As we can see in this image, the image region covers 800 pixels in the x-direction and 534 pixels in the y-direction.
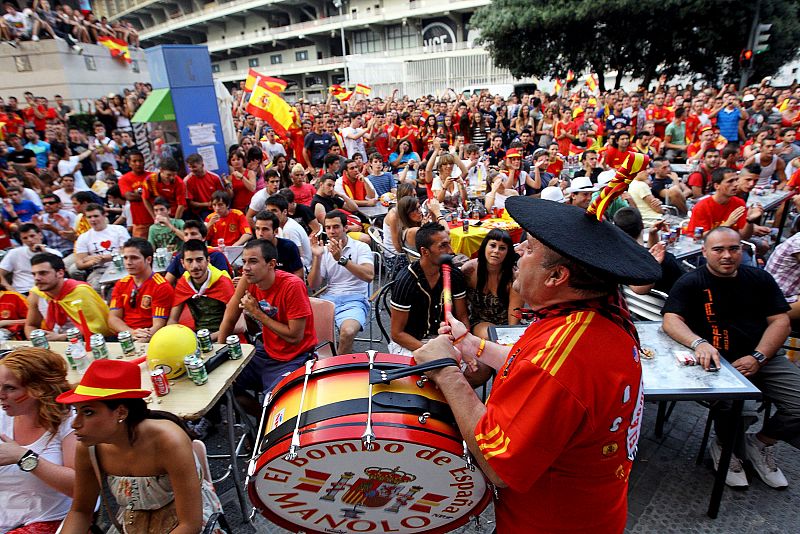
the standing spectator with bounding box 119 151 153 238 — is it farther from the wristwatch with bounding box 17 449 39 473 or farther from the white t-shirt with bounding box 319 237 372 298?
the wristwatch with bounding box 17 449 39 473

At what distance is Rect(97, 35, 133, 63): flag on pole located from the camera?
23.4m

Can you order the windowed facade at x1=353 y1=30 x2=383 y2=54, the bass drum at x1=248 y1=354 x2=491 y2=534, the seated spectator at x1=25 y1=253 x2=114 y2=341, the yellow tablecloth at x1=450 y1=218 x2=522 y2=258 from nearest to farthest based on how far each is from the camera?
the bass drum at x1=248 y1=354 x2=491 y2=534, the seated spectator at x1=25 y1=253 x2=114 y2=341, the yellow tablecloth at x1=450 y1=218 x2=522 y2=258, the windowed facade at x1=353 y1=30 x2=383 y2=54

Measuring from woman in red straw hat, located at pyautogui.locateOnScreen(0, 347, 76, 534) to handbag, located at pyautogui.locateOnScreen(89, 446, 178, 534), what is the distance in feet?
1.17

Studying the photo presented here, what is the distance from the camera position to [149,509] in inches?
88.8

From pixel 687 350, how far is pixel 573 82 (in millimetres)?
29240

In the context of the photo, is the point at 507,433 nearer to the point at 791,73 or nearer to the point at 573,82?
the point at 573,82

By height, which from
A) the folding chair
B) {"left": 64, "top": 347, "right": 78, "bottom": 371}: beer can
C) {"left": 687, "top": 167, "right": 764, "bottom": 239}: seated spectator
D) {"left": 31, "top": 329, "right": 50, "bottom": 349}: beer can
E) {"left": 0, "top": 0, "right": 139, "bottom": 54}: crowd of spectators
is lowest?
the folding chair

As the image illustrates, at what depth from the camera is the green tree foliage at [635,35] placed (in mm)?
22094

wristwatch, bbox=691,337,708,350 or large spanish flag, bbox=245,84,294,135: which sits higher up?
large spanish flag, bbox=245,84,294,135

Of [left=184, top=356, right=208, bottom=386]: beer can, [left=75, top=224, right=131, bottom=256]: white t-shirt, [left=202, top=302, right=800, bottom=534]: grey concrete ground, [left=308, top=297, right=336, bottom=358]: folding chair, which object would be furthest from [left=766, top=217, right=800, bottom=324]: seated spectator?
[left=75, top=224, right=131, bottom=256]: white t-shirt

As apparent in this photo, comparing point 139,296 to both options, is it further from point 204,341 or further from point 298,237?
point 298,237

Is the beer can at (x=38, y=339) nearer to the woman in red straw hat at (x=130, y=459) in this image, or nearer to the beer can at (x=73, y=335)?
the beer can at (x=73, y=335)

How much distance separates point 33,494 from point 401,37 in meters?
54.8

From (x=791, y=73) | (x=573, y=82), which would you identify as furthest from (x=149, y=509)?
(x=791, y=73)
